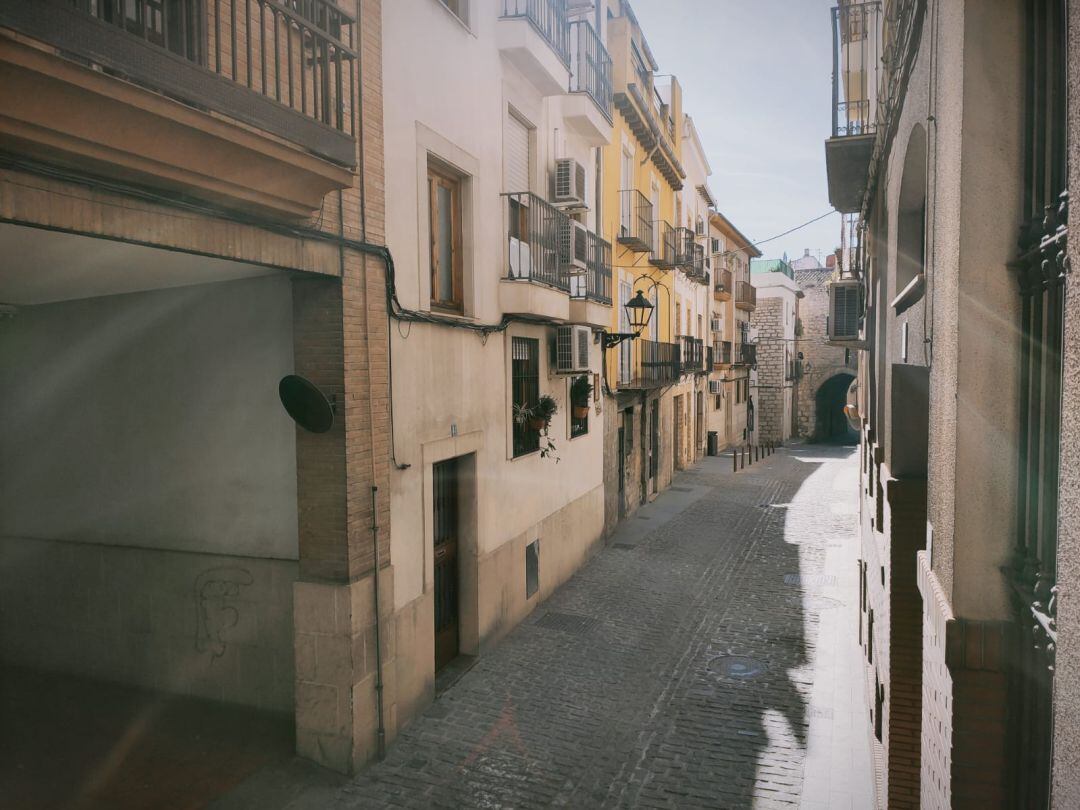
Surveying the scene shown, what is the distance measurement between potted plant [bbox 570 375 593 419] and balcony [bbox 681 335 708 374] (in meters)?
10.4

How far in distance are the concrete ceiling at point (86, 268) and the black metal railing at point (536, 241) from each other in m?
A: 4.20

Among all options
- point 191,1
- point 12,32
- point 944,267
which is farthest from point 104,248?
point 944,267

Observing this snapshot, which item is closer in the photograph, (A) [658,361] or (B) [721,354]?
(A) [658,361]

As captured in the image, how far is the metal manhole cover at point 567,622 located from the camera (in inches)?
419

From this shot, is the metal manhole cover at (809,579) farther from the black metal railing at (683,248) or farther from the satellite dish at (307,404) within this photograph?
the black metal railing at (683,248)

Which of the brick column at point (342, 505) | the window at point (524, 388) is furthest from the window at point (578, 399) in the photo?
the brick column at point (342, 505)

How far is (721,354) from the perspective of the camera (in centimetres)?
3075

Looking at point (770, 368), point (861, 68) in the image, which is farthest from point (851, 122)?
point (770, 368)

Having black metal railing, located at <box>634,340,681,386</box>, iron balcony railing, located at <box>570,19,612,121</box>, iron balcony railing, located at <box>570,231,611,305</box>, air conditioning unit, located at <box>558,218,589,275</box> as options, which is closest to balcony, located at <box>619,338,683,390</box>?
black metal railing, located at <box>634,340,681,386</box>

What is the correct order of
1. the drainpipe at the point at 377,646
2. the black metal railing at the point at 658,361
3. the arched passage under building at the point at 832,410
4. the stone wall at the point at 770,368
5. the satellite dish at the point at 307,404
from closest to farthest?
1. the satellite dish at the point at 307,404
2. the drainpipe at the point at 377,646
3. the black metal railing at the point at 658,361
4. the stone wall at the point at 770,368
5. the arched passage under building at the point at 832,410

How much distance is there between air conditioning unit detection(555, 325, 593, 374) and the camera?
1197cm

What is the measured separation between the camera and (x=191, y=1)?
481 cm

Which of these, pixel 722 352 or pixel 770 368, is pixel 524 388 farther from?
pixel 770 368

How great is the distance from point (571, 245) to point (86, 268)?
6.80 metres
